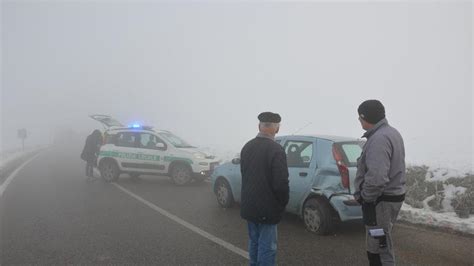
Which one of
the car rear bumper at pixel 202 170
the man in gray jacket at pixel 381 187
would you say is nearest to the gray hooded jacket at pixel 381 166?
the man in gray jacket at pixel 381 187

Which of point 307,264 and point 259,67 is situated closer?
point 307,264

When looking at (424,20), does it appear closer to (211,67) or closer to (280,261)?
(211,67)

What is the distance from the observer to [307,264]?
5.76m

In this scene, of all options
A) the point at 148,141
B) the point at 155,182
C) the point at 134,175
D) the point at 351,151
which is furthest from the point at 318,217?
the point at 134,175

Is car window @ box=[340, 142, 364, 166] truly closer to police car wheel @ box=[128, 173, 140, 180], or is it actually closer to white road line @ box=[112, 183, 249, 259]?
white road line @ box=[112, 183, 249, 259]

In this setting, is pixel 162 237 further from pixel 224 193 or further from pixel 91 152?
pixel 91 152

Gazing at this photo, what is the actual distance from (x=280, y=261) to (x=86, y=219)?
433 centimetres

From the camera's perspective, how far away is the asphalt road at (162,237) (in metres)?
6.02

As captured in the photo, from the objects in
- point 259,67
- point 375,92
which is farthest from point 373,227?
point 259,67

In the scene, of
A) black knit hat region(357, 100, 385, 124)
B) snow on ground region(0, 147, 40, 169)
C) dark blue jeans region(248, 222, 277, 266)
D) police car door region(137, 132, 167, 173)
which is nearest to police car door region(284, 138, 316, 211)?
dark blue jeans region(248, 222, 277, 266)

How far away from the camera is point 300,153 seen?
7895mm

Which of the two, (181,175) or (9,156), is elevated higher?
(181,175)

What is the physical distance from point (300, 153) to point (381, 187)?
12.7 feet

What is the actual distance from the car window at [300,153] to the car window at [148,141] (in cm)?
666
